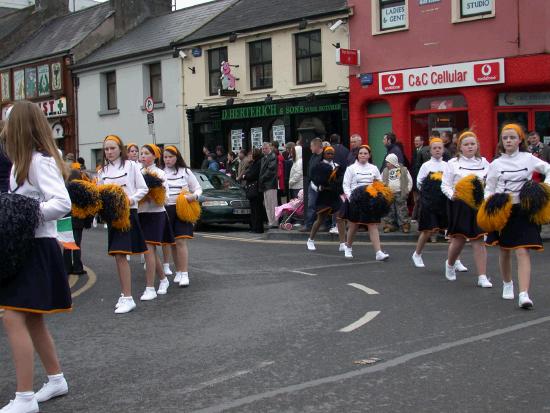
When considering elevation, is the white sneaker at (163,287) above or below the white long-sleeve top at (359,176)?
below

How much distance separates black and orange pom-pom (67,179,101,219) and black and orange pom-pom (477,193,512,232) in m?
3.92

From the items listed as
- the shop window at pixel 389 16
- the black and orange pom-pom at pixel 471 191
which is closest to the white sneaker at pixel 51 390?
the black and orange pom-pom at pixel 471 191

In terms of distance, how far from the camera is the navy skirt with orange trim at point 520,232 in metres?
7.98

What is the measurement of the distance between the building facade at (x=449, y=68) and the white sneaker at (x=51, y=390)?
53.5 feet

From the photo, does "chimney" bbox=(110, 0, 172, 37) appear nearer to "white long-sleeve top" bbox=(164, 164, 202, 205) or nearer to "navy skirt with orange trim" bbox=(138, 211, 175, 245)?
"white long-sleeve top" bbox=(164, 164, 202, 205)

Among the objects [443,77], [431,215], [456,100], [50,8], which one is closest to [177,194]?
[431,215]

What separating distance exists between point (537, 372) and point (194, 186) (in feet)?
18.9

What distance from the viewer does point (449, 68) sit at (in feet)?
67.1

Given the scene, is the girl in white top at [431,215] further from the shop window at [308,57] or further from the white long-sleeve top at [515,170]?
the shop window at [308,57]

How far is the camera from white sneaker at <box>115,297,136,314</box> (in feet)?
27.7

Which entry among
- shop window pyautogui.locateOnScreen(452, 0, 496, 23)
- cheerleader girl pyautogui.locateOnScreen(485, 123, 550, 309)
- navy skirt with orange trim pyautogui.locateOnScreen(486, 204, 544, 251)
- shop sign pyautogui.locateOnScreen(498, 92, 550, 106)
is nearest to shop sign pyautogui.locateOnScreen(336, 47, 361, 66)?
shop window pyautogui.locateOnScreen(452, 0, 496, 23)

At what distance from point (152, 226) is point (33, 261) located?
463 cm

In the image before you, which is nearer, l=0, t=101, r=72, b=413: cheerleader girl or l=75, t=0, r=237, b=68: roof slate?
l=0, t=101, r=72, b=413: cheerleader girl

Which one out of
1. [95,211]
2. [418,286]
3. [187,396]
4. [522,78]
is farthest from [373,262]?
[522,78]
